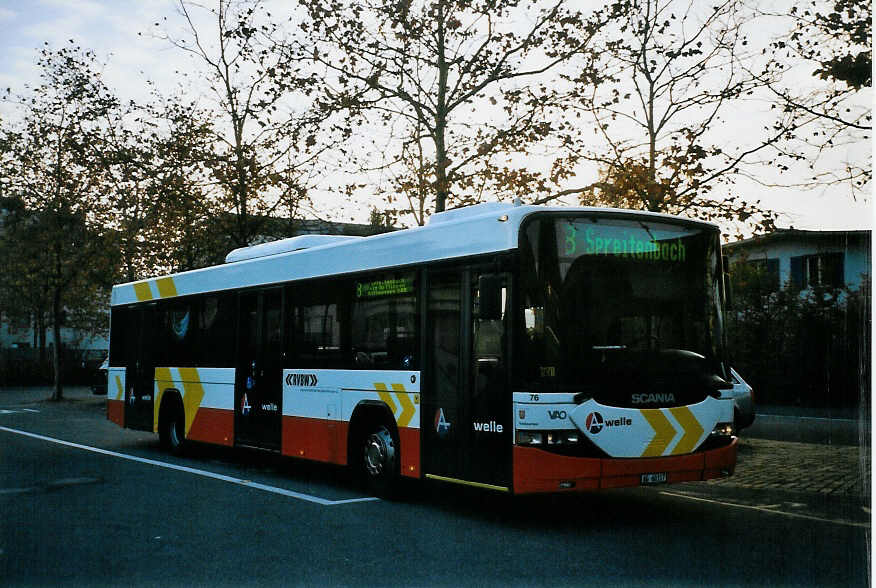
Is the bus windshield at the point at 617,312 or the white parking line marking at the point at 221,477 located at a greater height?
the bus windshield at the point at 617,312

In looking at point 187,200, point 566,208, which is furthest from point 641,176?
point 187,200

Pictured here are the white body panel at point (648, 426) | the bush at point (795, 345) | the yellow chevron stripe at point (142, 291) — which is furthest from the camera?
the bush at point (795, 345)

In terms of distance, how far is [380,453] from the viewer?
1042 cm

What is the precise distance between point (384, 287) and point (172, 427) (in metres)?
6.67

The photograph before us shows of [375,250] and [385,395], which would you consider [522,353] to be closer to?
[385,395]

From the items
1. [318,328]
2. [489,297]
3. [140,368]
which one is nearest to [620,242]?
[489,297]

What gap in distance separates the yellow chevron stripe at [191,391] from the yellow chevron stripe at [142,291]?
6.60 ft

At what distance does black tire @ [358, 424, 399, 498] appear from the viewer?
10.2m

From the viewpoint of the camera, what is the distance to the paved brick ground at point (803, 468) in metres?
11.6

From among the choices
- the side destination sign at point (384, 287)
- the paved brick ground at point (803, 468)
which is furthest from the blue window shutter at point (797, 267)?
the side destination sign at point (384, 287)

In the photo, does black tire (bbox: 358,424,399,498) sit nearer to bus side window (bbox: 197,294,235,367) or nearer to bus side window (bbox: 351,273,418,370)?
bus side window (bbox: 351,273,418,370)

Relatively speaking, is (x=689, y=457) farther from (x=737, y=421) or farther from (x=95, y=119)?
(x=95, y=119)

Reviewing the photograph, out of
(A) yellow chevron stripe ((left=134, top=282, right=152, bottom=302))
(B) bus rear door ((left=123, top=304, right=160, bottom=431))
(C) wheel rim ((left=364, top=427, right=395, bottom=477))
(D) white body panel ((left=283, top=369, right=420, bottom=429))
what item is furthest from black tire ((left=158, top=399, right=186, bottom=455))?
(C) wheel rim ((left=364, top=427, right=395, bottom=477))

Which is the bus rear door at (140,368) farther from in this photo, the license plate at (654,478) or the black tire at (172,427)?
the license plate at (654,478)
